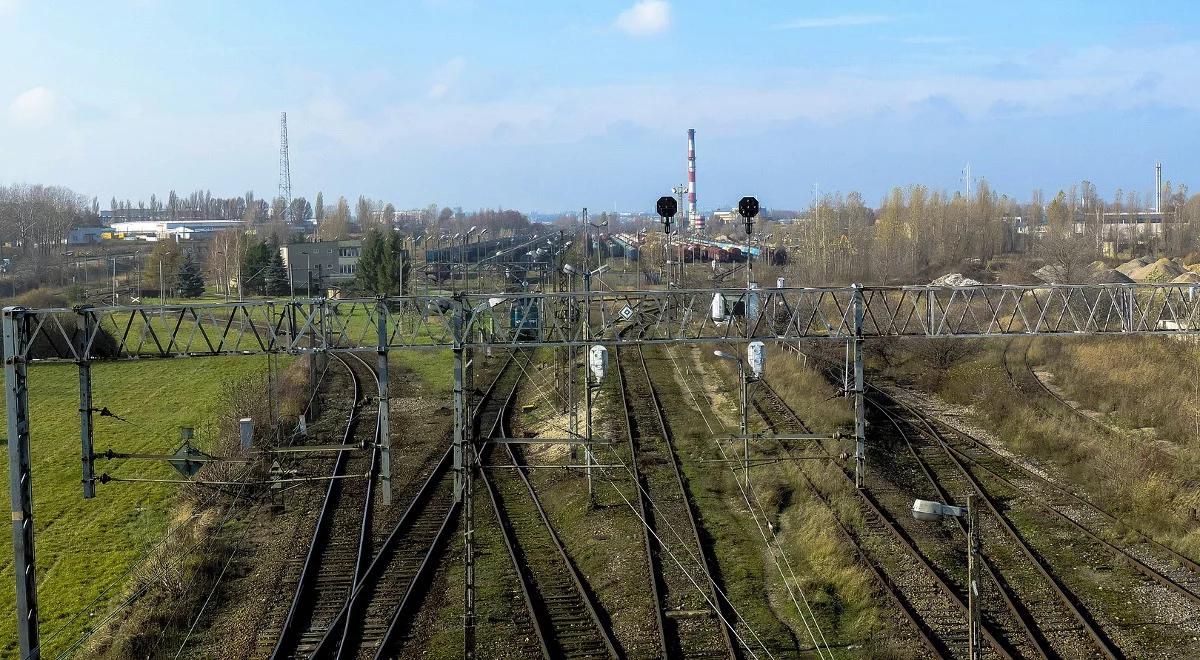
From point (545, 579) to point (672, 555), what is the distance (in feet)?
5.62

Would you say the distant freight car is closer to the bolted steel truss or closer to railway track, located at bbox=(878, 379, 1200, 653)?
the bolted steel truss

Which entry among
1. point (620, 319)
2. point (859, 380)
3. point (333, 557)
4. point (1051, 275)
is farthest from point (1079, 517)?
point (1051, 275)

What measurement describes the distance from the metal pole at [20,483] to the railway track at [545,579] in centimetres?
513

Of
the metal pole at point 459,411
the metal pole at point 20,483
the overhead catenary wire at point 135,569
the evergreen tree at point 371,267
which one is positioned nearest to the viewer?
the metal pole at point 20,483

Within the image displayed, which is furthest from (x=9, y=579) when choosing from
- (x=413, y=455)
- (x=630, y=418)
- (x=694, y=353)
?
(x=694, y=353)

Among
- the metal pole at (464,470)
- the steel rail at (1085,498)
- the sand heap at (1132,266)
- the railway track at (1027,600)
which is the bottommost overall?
the railway track at (1027,600)

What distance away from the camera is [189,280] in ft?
142

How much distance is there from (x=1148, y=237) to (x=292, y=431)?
59.2 metres

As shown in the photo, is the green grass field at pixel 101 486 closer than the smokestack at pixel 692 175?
Yes

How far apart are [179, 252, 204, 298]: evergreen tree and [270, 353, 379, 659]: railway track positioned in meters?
25.3

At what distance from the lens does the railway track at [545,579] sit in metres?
11.3

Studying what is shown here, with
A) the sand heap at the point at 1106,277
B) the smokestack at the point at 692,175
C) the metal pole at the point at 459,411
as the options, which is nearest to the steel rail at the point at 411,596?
the metal pole at the point at 459,411

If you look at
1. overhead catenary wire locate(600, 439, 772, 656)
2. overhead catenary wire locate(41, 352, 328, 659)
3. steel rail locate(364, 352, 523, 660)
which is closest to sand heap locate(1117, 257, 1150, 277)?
steel rail locate(364, 352, 523, 660)

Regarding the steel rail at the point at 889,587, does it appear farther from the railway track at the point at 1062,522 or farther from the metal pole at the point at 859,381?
the railway track at the point at 1062,522
